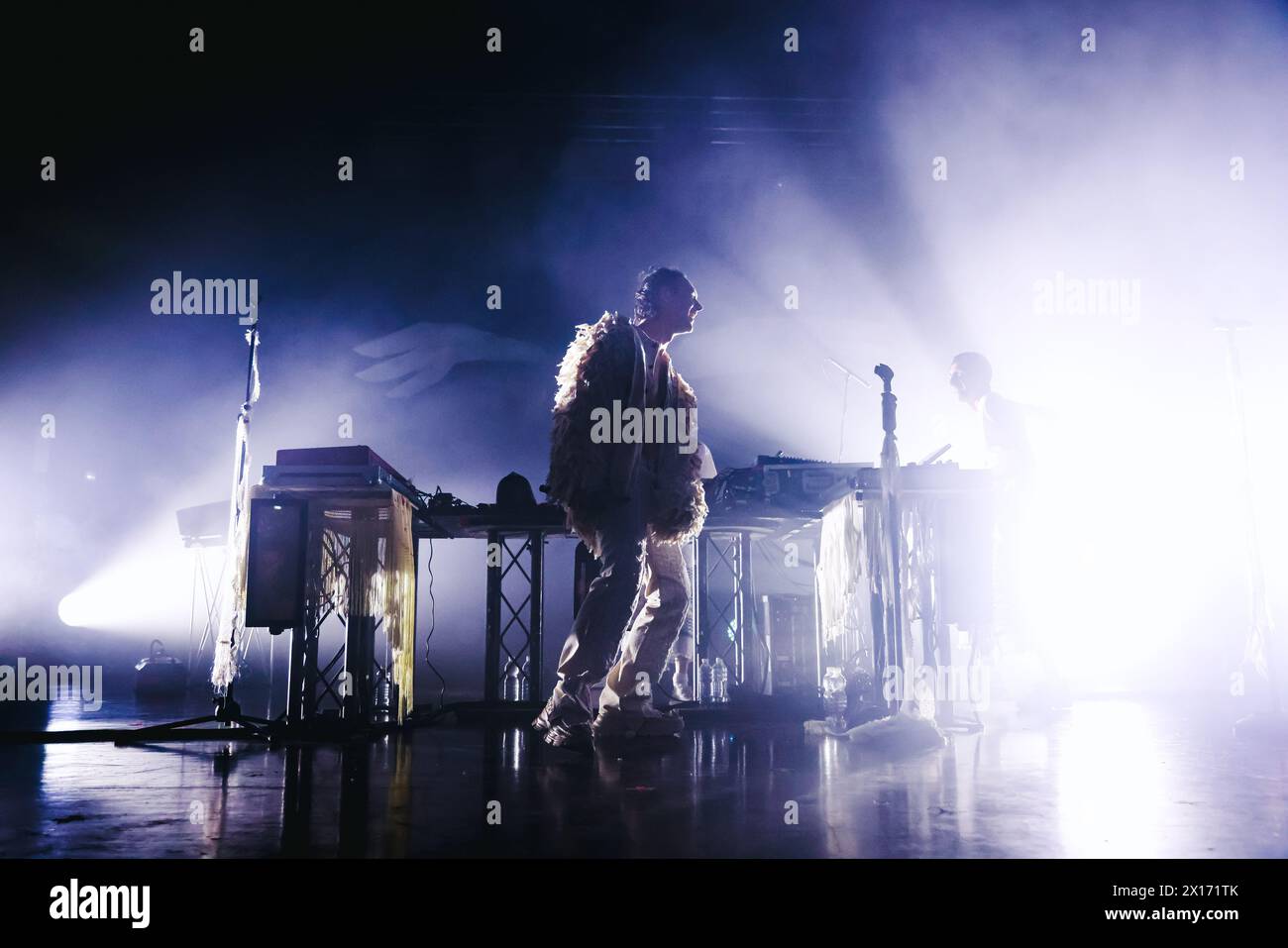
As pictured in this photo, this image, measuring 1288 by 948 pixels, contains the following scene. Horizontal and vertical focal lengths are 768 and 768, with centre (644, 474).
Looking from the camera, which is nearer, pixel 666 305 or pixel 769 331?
pixel 666 305

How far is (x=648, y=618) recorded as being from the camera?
2.98 metres

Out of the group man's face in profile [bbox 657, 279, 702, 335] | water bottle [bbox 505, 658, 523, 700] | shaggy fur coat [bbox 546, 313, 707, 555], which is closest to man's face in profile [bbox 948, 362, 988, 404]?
man's face in profile [bbox 657, 279, 702, 335]

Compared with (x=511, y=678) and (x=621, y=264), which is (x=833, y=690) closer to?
(x=511, y=678)

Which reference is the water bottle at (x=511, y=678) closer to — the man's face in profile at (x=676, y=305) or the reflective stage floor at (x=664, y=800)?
the reflective stage floor at (x=664, y=800)

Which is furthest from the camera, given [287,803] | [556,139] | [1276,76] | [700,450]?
[556,139]

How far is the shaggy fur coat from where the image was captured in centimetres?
272

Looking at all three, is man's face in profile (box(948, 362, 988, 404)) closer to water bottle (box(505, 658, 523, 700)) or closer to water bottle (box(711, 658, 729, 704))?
water bottle (box(711, 658, 729, 704))

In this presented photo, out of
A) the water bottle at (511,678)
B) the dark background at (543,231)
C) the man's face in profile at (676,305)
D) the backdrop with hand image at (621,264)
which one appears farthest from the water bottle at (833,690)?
the dark background at (543,231)

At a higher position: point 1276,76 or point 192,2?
point 192,2

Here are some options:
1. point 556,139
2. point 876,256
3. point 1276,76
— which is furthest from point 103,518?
point 1276,76

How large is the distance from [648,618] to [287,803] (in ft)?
4.92

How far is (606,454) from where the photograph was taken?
273 centimetres
